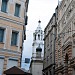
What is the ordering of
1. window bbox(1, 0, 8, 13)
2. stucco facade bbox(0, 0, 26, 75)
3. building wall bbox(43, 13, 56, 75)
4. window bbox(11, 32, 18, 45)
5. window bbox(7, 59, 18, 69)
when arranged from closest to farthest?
stucco facade bbox(0, 0, 26, 75) → window bbox(7, 59, 18, 69) → window bbox(1, 0, 8, 13) → window bbox(11, 32, 18, 45) → building wall bbox(43, 13, 56, 75)

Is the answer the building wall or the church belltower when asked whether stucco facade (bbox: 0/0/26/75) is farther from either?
the church belltower

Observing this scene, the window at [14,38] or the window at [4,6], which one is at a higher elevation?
the window at [4,6]

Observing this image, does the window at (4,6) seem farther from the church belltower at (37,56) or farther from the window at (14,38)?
the church belltower at (37,56)

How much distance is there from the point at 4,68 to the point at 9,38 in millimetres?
3123

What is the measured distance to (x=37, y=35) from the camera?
278 feet

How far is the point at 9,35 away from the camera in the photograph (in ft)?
72.6

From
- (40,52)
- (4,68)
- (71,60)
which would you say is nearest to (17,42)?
(4,68)

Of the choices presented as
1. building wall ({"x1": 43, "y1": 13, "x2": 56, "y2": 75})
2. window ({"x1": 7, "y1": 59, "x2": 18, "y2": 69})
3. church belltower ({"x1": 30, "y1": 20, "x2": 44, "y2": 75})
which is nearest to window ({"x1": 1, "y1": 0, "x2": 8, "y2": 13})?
window ({"x1": 7, "y1": 59, "x2": 18, "y2": 69})

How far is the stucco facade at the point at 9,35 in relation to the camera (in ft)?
70.0

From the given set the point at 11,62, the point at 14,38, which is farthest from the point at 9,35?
the point at 11,62

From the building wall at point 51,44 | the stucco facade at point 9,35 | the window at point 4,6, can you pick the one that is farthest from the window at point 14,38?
the building wall at point 51,44

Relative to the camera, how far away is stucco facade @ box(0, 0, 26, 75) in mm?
21330

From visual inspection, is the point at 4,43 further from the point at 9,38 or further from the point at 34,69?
the point at 34,69

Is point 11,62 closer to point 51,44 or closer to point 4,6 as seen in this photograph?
point 4,6
